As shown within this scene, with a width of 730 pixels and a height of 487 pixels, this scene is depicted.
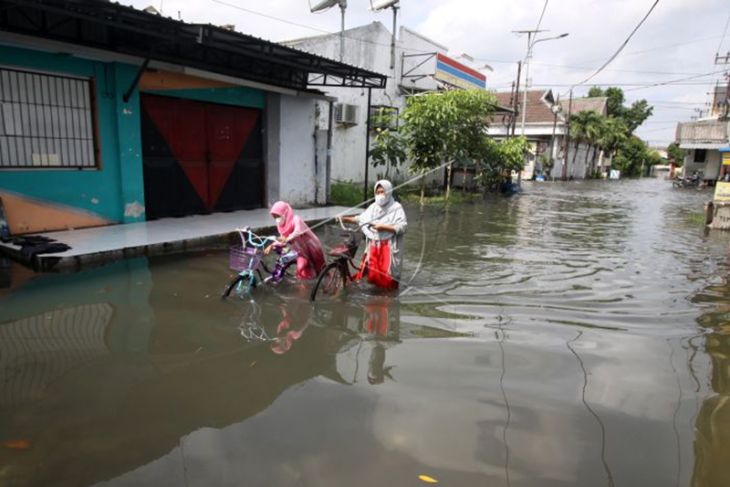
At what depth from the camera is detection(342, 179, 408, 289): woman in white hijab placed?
6477 mm

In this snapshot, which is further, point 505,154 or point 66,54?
point 505,154

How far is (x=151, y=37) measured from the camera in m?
9.36

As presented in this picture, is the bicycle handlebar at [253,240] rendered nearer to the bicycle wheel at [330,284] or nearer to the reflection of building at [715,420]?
the bicycle wheel at [330,284]

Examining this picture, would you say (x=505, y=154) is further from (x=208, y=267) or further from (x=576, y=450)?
(x=576, y=450)

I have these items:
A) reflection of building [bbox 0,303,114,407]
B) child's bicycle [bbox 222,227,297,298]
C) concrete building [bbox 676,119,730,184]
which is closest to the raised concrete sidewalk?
reflection of building [bbox 0,303,114,407]

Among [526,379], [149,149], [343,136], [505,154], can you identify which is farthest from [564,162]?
[526,379]

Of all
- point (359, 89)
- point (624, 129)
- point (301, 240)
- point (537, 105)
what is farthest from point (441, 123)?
point (624, 129)

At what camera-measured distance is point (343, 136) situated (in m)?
18.3

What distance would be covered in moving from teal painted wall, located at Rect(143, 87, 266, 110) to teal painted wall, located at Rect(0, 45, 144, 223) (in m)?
0.86

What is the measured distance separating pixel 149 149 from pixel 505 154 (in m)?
16.4

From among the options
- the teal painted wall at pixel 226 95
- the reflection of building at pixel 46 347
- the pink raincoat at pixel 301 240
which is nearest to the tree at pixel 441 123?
the teal painted wall at pixel 226 95

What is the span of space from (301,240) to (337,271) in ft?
2.09

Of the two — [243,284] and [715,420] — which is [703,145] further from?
[243,284]

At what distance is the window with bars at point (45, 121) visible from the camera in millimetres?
8125
